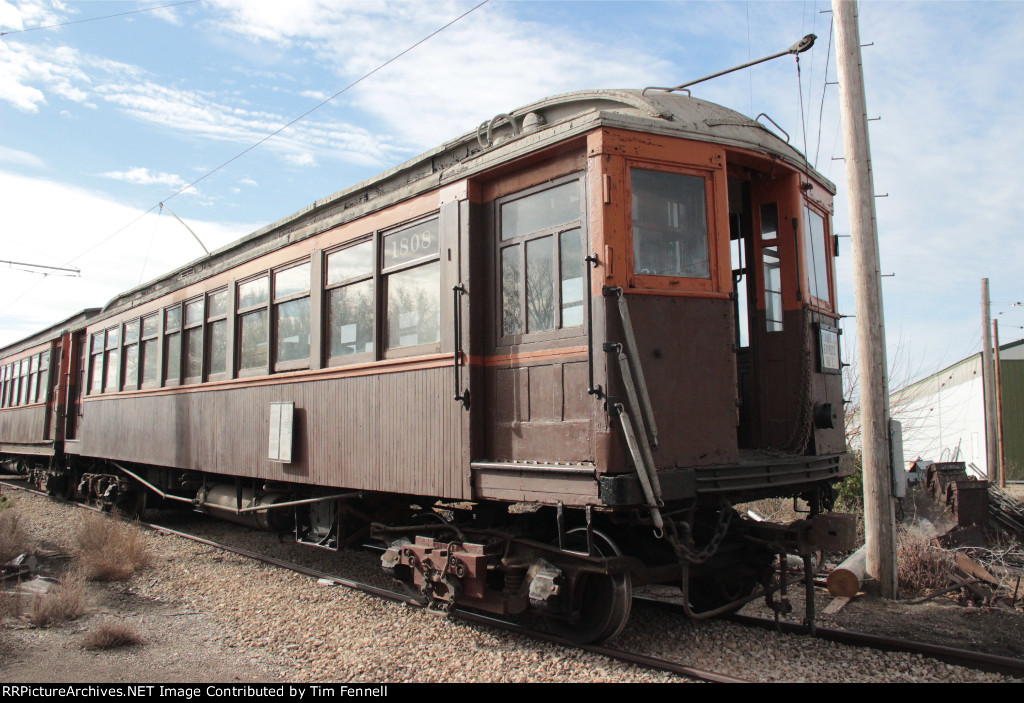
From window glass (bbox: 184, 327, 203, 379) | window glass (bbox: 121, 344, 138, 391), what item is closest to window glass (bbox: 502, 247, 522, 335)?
window glass (bbox: 184, 327, 203, 379)

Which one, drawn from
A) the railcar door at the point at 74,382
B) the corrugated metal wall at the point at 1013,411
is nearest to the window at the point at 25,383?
the railcar door at the point at 74,382

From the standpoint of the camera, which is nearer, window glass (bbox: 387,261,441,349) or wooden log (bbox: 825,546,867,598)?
wooden log (bbox: 825,546,867,598)

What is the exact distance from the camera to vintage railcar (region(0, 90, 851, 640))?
4465mm

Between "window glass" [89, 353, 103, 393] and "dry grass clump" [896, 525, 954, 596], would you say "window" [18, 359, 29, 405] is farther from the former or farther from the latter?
"dry grass clump" [896, 525, 954, 596]

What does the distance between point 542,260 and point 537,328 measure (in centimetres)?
44

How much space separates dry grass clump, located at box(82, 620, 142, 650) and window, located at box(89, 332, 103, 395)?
819cm

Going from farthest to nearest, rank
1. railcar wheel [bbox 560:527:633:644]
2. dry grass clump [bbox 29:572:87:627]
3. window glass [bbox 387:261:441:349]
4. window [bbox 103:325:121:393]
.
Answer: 1. window [bbox 103:325:121:393]
2. window glass [bbox 387:261:441:349]
3. dry grass clump [bbox 29:572:87:627]
4. railcar wheel [bbox 560:527:633:644]

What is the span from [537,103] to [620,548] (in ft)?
10.1

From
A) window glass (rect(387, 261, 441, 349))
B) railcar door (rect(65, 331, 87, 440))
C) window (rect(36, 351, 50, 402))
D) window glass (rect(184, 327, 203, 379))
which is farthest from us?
window (rect(36, 351, 50, 402))

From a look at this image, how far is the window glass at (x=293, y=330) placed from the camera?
275 inches

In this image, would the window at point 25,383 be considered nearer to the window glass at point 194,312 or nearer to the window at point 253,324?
the window glass at point 194,312

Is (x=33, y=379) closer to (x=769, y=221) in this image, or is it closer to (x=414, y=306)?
(x=414, y=306)

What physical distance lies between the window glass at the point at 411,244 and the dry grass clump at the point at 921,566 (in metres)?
4.77

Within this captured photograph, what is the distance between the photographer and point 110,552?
7258 millimetres
